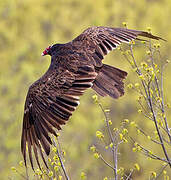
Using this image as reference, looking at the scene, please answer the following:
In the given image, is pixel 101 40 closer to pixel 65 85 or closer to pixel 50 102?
pixel 65 85

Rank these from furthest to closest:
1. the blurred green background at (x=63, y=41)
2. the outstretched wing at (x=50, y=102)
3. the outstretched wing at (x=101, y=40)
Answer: the blurred green background at (x=63, y=41)
the outstretched wing at (x=101, y=40)
the outstretched wing at (x=50, y=102)

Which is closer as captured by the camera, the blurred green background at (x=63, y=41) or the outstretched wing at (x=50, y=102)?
the outstretched wing at (x=50, y=102)

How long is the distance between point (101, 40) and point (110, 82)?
19.0 inches

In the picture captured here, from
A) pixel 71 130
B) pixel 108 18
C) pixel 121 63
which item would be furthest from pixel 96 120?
pixel 108 18

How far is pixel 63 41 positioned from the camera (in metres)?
18.7

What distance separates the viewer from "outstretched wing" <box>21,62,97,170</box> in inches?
183

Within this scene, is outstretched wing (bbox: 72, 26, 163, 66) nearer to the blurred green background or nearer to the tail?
the tail

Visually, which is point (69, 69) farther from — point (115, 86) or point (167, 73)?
point (167, 73)

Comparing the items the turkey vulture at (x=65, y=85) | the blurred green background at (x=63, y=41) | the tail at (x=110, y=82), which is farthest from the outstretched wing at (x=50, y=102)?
the blurred green background at (x=63, y=41)

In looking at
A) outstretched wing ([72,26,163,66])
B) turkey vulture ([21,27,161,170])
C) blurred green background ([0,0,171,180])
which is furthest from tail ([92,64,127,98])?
blurred green background ([0,0,171,180])

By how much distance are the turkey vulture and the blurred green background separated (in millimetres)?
7224

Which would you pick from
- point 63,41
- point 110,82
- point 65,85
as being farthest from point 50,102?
point 63,41

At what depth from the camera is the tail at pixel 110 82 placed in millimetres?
5453

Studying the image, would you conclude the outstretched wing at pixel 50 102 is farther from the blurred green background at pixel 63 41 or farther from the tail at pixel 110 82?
the blurred green background at pixel 63 41
